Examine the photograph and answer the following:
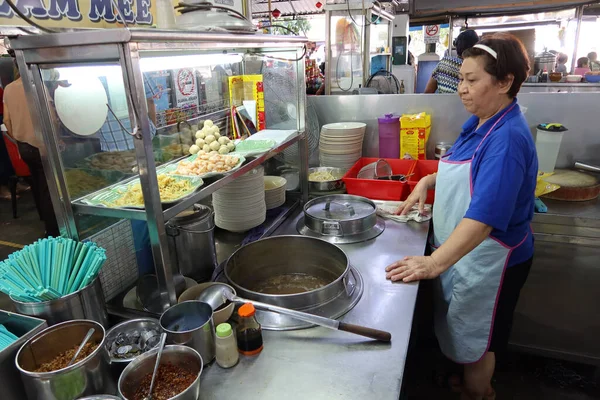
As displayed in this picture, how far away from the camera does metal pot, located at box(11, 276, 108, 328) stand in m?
1.15

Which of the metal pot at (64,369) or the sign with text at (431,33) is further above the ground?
the sign with text at (431,33)

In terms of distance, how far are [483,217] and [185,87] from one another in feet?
5.06

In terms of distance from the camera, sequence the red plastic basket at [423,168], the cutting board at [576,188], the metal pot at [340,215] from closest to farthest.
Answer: the metal pot at [340,215], the cutting board at [576,188], the red plastic basket at [423,168]

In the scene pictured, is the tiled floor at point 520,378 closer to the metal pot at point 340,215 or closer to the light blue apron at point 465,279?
the light blue apron at point 465,279

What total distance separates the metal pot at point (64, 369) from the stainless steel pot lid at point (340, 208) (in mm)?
1298

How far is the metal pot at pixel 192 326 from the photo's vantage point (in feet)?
3.88

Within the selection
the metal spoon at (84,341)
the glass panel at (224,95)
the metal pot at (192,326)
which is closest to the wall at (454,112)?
the glass panel at (224,95)

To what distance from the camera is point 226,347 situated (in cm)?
125

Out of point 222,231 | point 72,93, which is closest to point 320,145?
point 222,231

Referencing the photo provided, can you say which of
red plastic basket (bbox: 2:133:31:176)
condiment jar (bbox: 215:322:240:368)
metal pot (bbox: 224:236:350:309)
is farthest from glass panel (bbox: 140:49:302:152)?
red plastic basket (bbox: 2:133:31:176)

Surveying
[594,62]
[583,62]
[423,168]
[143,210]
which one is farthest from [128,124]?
[583,62]

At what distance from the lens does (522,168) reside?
1564 mm

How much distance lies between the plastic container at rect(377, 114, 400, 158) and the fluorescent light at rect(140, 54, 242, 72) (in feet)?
4.44

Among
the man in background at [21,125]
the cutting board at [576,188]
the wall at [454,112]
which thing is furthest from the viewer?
the man in background at [21,125]
